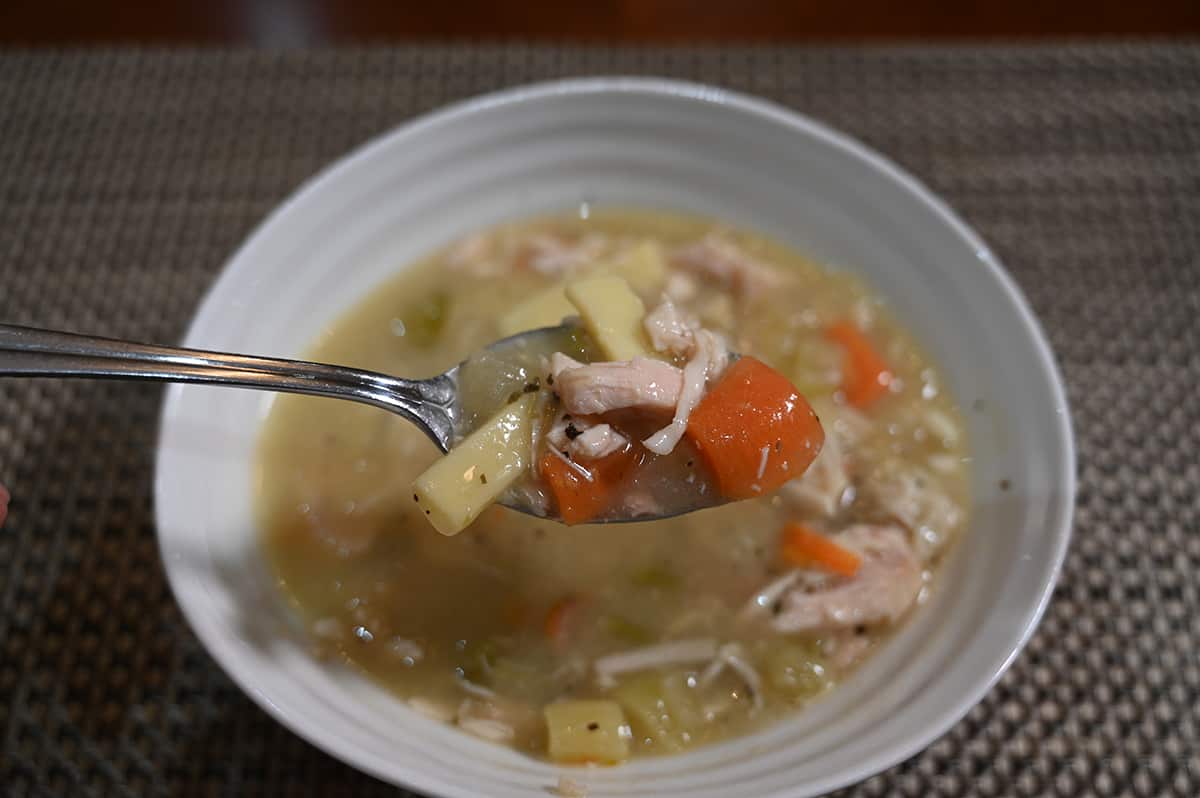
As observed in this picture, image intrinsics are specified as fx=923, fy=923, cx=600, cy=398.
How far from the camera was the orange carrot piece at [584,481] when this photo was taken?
1575 mm

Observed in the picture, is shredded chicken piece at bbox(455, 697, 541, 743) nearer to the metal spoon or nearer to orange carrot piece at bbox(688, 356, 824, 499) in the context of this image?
the metal spoon

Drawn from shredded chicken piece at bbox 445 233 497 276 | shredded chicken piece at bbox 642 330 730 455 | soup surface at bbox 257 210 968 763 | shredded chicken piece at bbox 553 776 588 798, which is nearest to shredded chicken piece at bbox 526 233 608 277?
soup surface at bbox 257 210 968 763

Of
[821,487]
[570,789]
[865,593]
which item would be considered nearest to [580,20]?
[821,487]

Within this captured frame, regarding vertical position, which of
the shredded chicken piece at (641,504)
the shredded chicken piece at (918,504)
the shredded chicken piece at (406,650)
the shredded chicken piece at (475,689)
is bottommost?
the shredded chicken piece at (475,689)

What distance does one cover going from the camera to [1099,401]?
2.28 meters

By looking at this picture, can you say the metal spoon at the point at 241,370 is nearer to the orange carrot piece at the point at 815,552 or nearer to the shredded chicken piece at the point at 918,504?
the orange carrot piece at the point at 815,552

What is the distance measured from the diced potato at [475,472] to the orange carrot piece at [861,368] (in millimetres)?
924

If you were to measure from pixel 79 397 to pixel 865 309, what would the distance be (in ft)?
6.42

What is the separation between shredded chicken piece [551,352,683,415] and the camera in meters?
1.55

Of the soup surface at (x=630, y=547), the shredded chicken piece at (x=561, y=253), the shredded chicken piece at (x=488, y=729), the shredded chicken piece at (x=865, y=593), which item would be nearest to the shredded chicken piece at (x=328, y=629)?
the soup surface at (x=630, y=547)

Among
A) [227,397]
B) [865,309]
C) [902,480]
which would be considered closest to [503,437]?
[227,397]

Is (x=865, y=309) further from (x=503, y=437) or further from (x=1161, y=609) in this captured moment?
(x=503, y=437)

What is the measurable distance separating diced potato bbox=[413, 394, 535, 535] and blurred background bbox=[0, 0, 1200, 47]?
5.91 ft

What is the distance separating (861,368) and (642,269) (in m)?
0.59
